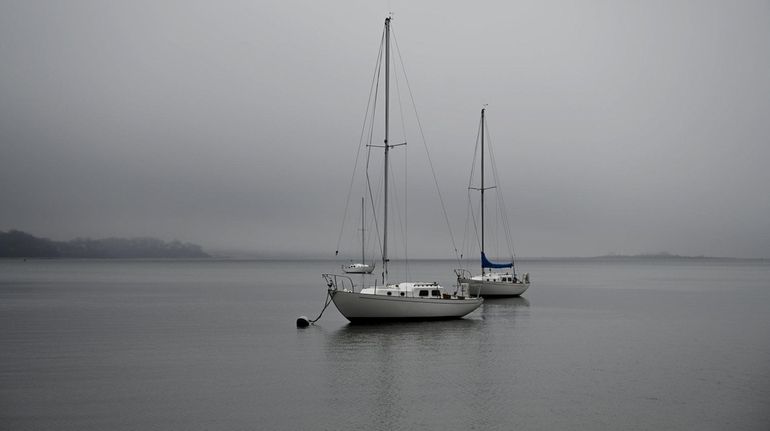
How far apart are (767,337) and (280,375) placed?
28497mm

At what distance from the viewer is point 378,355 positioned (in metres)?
28.8

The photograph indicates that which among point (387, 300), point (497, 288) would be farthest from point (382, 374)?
point (497, 288)

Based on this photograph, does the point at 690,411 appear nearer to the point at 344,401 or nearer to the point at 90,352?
the point at 344,401

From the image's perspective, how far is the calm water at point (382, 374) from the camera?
18344 mm

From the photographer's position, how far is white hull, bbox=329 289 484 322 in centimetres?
3709

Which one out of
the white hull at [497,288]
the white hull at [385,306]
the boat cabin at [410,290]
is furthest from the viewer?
the white hull at [497,288]

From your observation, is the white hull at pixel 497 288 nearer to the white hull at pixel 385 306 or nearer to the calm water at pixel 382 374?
the calm water at pixel 382 374

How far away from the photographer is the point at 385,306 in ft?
122

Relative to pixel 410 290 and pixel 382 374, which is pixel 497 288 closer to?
pixel 410 290

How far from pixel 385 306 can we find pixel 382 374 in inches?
501

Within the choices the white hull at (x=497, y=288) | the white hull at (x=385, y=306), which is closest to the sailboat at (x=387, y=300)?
the white hull at (x=385, y=306)

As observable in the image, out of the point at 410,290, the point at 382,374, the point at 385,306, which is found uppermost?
the point at 410,290

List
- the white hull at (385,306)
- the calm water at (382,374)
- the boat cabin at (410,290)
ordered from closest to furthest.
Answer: the calm water at (382,374), the white hull at (385,306), the boat cabin at (410,290)

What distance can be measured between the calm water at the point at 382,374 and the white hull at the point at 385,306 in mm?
859
